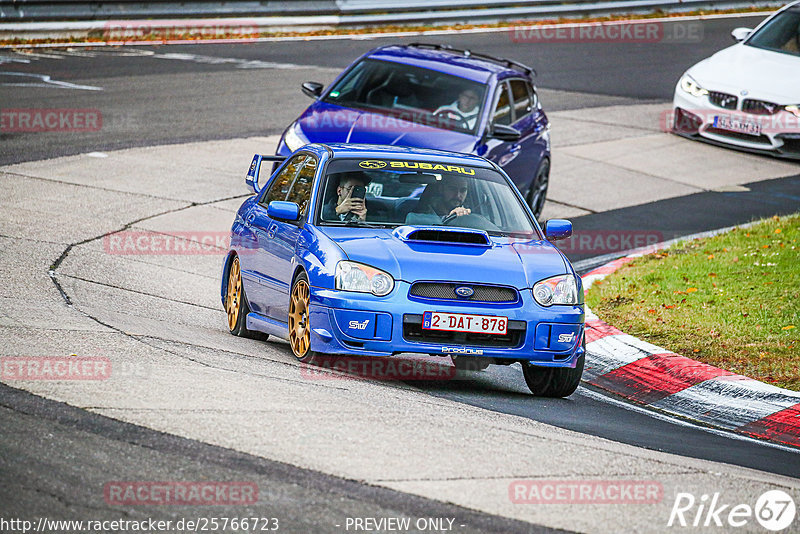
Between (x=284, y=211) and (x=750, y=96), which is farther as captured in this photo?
(x=750, y=96)

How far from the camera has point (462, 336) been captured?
8.01 metres

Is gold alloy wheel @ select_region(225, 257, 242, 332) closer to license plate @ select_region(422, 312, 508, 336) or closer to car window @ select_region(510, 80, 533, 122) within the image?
license plate @ select_region(422, 312, 508, 336)

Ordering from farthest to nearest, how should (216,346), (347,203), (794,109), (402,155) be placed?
(794,109), (402,155), (347,203), (216,346)

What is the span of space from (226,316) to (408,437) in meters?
4.61

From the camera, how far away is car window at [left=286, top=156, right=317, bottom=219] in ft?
30.2

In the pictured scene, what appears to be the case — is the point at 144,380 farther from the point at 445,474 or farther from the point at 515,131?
the point at 515,131

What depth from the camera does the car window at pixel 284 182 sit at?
980 centimetres

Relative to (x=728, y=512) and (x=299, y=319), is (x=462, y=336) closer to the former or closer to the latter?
(x=299, y=319)

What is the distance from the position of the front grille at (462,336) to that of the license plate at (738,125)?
12007 mm

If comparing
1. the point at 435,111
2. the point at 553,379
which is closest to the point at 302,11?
the point at 435,111

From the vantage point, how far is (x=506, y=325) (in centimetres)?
805

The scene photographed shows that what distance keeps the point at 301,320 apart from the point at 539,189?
25.1ft

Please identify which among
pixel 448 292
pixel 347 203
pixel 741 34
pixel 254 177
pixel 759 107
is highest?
pixel 347 203

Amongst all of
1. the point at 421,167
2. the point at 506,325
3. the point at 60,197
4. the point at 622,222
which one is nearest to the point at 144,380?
the point at 506,325
